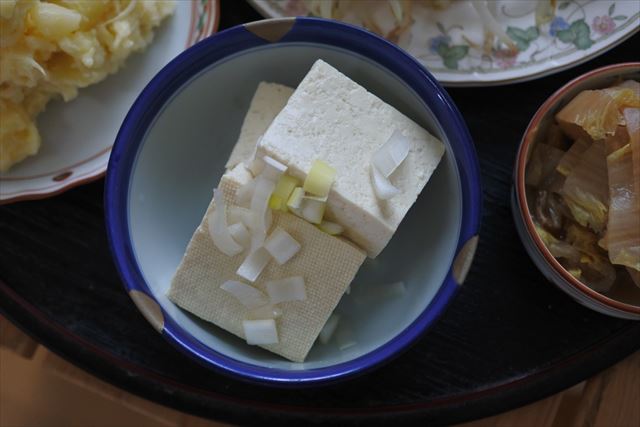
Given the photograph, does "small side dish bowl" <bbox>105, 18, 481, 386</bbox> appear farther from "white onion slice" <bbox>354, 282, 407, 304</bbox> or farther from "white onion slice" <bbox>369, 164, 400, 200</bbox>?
"white onion slice" <bbox>369, 164, 400, 200</bbox>

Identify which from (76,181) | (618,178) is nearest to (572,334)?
(618,178)

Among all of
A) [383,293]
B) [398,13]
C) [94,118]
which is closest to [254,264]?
[383,293]

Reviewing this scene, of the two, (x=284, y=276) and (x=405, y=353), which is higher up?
(x=284, y=276)

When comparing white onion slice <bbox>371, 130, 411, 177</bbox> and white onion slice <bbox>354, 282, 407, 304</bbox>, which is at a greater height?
white onion slice <bbox>371, 130, 411, 177</bbox>

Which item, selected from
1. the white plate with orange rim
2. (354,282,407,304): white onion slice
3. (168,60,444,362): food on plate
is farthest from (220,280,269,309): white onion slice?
the white plate with orange rim

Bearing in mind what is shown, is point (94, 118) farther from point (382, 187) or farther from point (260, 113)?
point (382, 187)

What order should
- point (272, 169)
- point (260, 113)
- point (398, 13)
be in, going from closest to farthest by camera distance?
1. point (272, 169)
2. point (260, 113)
3. point (398, 13)

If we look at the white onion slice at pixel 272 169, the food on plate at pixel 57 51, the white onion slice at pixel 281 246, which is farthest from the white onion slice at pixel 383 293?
the food on plate at pixel 57 51

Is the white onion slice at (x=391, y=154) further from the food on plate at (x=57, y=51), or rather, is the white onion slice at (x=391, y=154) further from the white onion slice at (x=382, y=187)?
the food on plate at (x=57, y=51)
